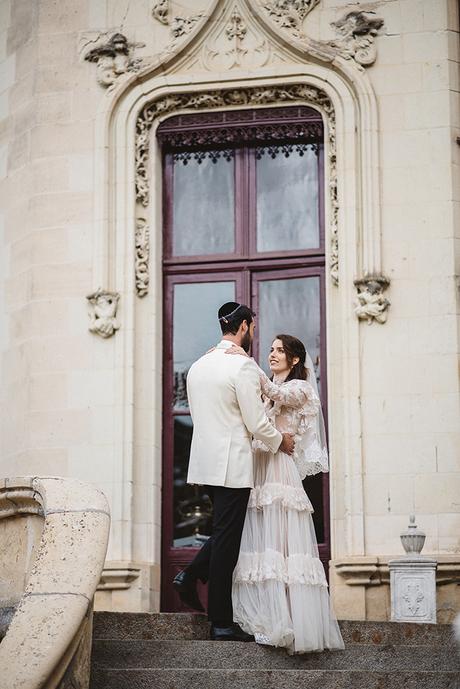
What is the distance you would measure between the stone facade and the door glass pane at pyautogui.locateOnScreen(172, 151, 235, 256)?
0.83 ft

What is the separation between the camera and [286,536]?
868 centimetres

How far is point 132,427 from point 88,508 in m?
3.74

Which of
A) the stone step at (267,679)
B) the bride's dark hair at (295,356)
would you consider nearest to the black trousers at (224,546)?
the stone step at (267,679)

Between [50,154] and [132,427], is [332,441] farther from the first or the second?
[50,154]

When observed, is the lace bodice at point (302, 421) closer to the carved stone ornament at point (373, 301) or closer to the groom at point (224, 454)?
the groom at point (224, 454)

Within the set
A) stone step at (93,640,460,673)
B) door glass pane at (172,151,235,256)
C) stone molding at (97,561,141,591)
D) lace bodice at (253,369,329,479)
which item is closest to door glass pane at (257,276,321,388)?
door glass pane at (172,151,235,256)

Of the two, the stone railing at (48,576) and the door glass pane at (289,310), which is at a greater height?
the door glass pane at (289,310)

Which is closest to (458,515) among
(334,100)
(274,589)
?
(274,589)

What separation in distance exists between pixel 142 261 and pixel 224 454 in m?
3.49

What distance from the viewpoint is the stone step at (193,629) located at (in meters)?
8.62

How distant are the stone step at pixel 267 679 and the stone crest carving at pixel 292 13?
5.90 m

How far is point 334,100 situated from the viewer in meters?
11.7

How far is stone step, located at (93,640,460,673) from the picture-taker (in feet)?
26.5

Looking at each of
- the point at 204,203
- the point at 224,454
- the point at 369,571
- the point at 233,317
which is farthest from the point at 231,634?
the point at 204,203
